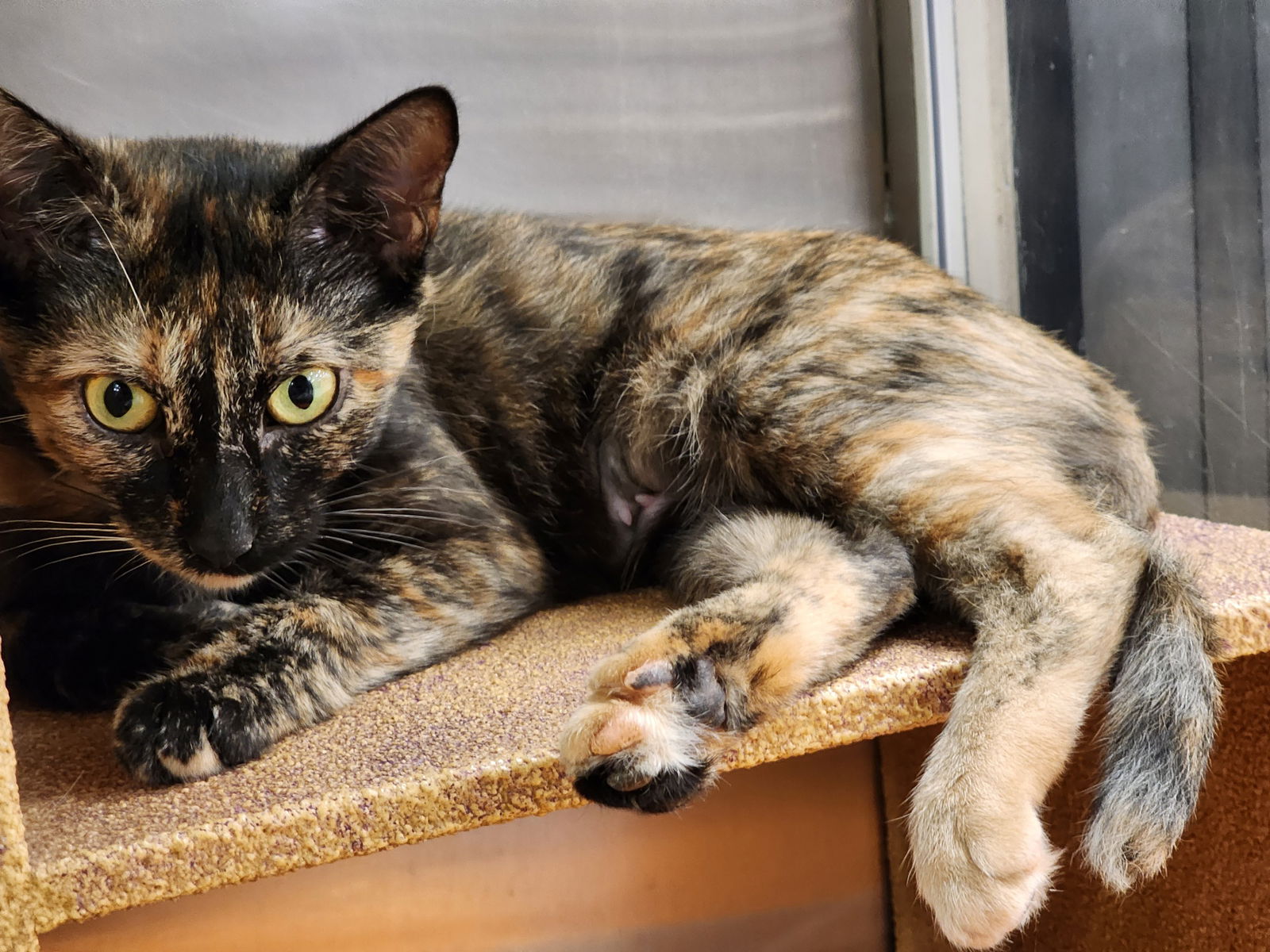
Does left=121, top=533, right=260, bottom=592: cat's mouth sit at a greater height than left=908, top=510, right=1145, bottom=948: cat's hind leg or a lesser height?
greater

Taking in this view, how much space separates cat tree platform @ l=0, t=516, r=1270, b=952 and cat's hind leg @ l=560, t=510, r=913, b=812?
A: 0.04 m

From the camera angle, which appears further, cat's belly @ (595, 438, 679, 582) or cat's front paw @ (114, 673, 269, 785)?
cat's belly @ (595, 438, 679, 582)

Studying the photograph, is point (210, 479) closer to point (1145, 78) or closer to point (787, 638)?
point (787, 638)

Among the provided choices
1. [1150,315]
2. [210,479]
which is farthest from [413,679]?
[1150,315]

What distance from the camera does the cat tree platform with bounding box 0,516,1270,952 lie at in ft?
2.89

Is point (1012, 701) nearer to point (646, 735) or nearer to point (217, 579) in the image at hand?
point (646, 735)

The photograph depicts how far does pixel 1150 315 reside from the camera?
1870 mm

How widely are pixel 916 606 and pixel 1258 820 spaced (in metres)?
0.53

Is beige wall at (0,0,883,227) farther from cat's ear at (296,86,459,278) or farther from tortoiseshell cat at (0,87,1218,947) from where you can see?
cat's ear at (296,86,459,278)

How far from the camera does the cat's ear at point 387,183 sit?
1205mm

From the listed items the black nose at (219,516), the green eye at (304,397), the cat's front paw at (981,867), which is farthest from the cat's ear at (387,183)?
the cat's front paw at (981,867)

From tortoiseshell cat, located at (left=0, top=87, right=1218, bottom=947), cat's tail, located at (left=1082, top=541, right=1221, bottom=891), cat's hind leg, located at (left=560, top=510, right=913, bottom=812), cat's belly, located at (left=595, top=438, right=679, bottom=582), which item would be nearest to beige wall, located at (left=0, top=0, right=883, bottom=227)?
tortoiseshell cat, located at (left=0, top=87, right=1218, bottom=947)

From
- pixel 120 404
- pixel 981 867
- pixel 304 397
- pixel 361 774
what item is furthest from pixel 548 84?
pixel 981 867

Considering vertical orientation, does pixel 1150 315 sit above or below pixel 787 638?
above
